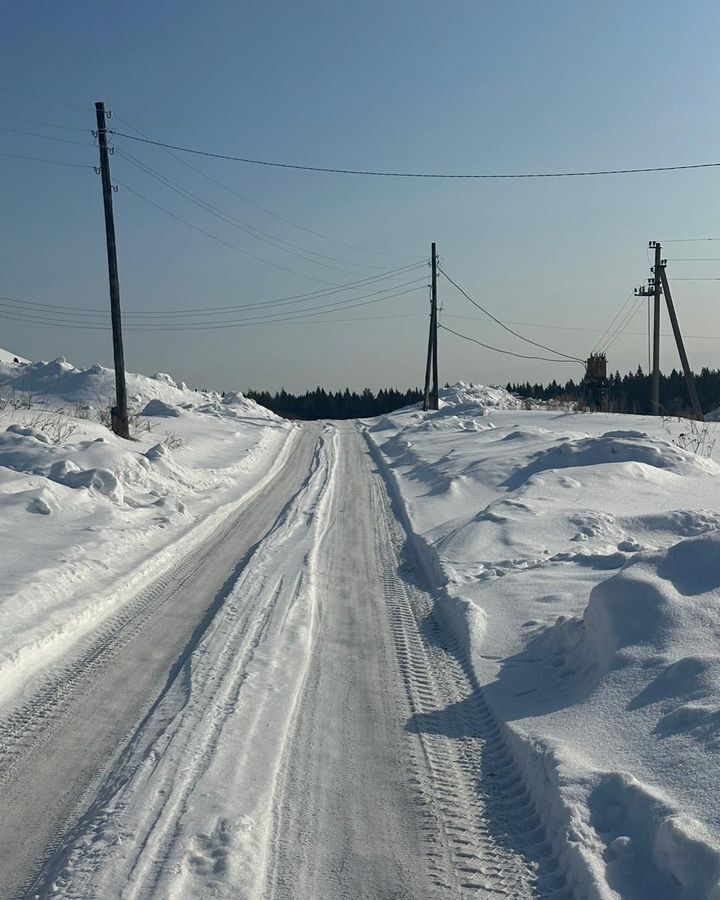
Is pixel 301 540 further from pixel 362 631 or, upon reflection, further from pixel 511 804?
pixel 511 804

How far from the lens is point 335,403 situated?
8144cm

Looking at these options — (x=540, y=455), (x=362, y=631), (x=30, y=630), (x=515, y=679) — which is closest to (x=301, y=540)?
(x=362, y=631)

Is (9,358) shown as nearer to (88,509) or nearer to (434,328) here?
(434,328)

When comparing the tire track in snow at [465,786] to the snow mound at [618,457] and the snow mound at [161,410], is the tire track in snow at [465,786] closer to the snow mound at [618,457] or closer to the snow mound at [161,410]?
the snow mound at [618,457]

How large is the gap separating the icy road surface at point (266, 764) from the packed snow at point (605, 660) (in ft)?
0.86

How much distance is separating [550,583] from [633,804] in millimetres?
4591

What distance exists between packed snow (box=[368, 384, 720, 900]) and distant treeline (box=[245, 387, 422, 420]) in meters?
66.6

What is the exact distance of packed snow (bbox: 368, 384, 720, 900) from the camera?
12.2 ft

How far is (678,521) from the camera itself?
36.1 ft

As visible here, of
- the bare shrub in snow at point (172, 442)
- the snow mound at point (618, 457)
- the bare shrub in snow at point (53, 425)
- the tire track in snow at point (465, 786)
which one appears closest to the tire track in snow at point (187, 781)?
the tire track in snow at point (465, 786)

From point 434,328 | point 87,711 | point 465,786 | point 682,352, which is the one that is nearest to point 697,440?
point 682,352

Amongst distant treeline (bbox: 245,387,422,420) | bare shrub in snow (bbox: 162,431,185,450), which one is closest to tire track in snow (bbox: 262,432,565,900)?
bare shrub in snow (bbox: 162,431,185,450)

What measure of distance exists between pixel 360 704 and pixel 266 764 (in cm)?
119

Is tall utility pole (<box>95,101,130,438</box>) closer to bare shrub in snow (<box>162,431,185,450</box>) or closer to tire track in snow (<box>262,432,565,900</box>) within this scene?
bare shrub in snow (<box>162,431,185,450</box>)
